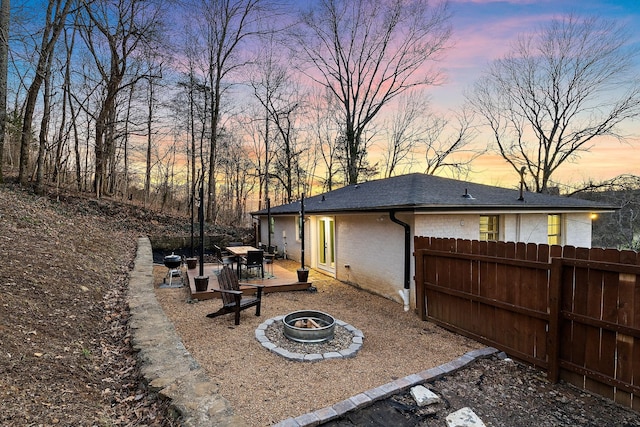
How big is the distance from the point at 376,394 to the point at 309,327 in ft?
6.16

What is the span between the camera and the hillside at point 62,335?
2.51 metres

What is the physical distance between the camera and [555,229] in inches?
381

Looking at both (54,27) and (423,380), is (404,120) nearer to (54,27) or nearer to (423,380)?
(54,27)

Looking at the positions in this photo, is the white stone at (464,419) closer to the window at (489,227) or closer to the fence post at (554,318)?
the fence post at (554,318)

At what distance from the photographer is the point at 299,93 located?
2192cm

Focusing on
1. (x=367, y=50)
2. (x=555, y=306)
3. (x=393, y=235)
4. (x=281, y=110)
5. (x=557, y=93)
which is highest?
(x=367, y=50)

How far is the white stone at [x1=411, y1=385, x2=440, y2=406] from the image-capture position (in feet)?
11.1

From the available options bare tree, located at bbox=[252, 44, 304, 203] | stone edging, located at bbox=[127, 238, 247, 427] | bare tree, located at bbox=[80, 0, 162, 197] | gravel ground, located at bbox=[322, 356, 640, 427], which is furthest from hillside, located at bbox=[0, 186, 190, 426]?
bare tree, located at bbox=[252, 44, 304, 203]

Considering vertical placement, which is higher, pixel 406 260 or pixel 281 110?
pixel 281 110

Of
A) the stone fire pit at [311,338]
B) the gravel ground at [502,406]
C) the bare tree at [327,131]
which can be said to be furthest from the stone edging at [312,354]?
the bare tree at [327,131]

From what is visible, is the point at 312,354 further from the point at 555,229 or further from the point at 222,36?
the point at 222,36

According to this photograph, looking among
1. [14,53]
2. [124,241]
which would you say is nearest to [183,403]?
[124,241]

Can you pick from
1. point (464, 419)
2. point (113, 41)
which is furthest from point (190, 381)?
point (113, 41)

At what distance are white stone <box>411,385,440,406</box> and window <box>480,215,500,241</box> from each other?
5471mm
